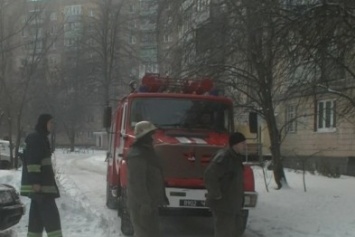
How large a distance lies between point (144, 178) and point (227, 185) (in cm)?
103

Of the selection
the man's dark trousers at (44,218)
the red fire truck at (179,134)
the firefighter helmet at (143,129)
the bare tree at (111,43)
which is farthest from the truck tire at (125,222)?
the bare tree at (111,43)

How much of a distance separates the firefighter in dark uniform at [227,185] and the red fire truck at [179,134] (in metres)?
2.54

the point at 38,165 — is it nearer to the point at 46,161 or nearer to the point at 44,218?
the point at 46,161

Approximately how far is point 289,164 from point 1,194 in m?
23.1

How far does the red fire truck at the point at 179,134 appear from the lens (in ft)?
31.0

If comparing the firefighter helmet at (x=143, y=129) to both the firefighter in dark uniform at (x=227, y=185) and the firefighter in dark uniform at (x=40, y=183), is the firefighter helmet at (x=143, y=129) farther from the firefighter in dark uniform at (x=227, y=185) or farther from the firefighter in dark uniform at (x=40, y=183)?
the firefighter in dark uniform at (x=40, y=183)

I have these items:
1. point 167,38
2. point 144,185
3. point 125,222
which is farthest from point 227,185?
point 167,38

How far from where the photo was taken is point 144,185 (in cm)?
643

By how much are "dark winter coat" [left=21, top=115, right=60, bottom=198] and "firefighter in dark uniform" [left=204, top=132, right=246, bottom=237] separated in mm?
2349

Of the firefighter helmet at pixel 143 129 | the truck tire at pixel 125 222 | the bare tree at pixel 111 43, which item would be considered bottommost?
the truck tire at pixel 125 222

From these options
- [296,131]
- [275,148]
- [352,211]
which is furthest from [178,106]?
[296,131]

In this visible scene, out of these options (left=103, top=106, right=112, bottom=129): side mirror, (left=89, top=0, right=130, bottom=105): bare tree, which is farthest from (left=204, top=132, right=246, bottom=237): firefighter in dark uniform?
(left=89, top=0, right=130, bottom=105): bare tree

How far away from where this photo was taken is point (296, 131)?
32688mm

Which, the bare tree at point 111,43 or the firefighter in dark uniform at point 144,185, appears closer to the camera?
the firefighter in dark uniform at point 144,185
